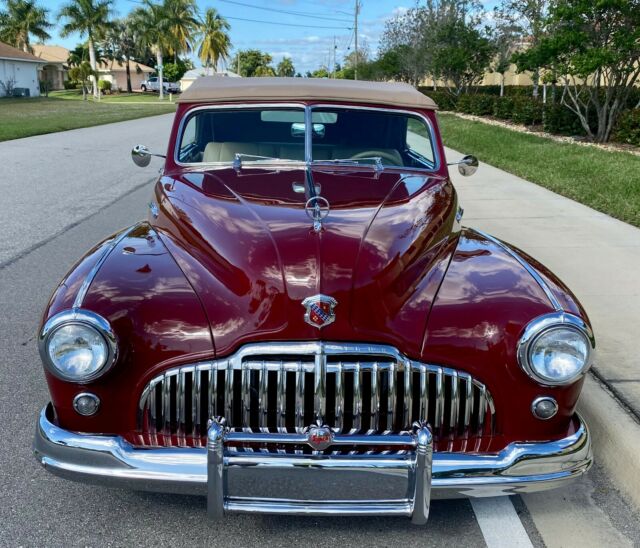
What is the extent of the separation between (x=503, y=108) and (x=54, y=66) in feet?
212

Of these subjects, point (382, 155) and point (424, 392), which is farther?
point (382, 155)

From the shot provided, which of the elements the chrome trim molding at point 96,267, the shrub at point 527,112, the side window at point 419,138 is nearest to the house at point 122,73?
the shrub at point 527,112

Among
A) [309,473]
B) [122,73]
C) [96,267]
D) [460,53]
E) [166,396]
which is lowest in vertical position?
[122,73]

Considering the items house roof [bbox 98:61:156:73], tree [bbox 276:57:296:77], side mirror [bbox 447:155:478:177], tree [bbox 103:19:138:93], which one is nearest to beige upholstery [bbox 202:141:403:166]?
side mirror [bbox 447:155:478:177]

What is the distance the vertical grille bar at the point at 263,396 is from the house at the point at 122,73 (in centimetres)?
8296

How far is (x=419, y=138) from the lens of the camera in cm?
415

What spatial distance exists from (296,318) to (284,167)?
1526 mm

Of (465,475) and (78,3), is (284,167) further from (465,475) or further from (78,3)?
(78,3)

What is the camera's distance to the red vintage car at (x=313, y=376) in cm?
223

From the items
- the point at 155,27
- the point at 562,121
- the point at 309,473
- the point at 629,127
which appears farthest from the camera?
the point at 155,27

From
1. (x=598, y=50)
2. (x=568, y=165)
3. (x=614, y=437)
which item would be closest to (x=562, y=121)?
(x=598, y=50)

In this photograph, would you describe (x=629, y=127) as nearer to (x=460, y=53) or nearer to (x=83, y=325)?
(x=83, y=325)

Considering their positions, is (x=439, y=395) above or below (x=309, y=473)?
above

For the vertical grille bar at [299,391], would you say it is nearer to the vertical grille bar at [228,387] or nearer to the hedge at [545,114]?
the vertical grille bar at [228,387]
